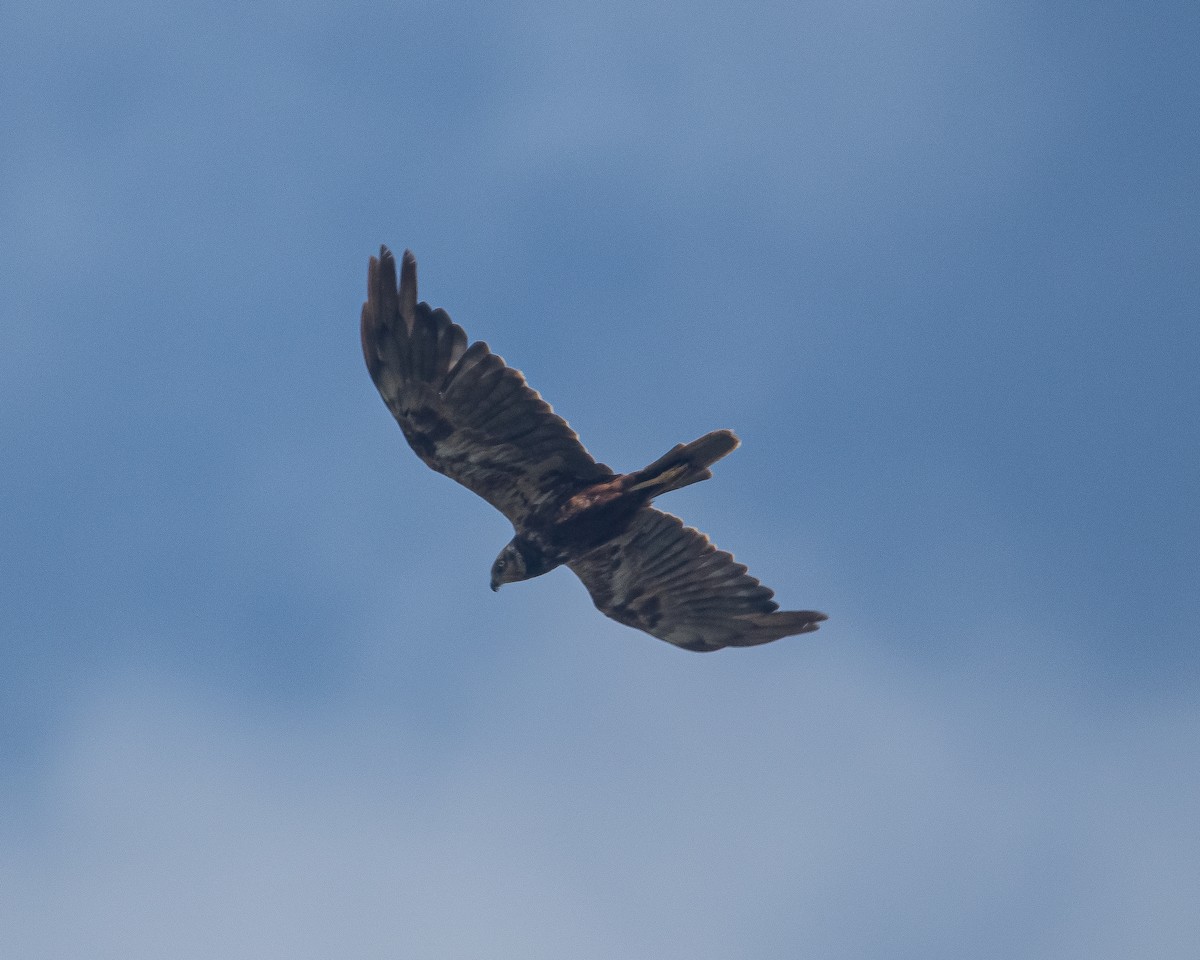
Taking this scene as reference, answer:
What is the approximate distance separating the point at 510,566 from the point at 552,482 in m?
1.13

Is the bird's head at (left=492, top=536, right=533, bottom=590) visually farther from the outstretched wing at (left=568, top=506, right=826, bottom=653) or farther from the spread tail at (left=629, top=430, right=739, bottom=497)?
the spread tail at (left=629, top=430, right=739, bottom=497)

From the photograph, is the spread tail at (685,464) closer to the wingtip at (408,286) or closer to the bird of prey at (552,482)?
the bird of prey at (552,482)

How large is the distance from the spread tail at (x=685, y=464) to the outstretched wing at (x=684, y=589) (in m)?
0.80

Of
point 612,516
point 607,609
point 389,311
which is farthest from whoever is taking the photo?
point 607,609

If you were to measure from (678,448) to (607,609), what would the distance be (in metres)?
2.44

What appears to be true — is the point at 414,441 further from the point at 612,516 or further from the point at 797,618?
the point at 797,618

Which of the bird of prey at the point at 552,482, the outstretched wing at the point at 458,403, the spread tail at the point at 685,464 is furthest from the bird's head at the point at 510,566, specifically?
the spread tail at the point at 685,464

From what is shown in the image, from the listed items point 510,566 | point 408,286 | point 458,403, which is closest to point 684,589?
point 510,566

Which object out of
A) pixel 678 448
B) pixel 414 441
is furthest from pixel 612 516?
pixel 414 441

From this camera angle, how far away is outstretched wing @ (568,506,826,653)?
52.3 feet

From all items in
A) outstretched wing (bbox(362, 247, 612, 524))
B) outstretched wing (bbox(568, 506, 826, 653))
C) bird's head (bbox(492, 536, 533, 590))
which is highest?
outstretched wing (bbox(568, 506, 826, 653))

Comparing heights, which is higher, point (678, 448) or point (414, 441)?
point (678, 448)

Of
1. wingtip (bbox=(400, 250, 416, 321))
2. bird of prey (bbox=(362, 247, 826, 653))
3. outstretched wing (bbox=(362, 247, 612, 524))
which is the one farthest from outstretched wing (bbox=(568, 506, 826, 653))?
wingtip (bbox=(400, 250, 416, 321))

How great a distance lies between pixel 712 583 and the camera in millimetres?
16109
